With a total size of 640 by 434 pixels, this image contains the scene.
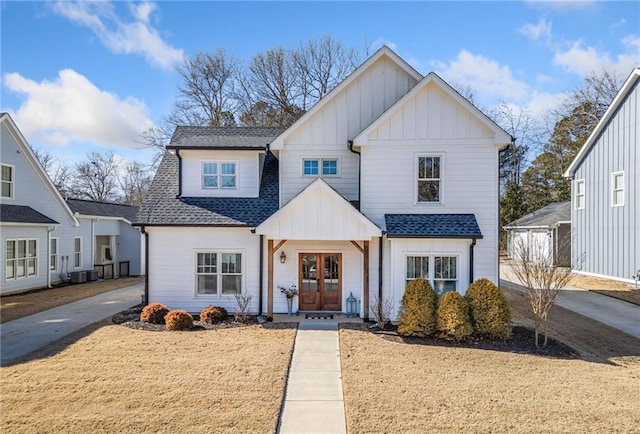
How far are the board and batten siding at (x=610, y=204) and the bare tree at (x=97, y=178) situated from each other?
4927cm

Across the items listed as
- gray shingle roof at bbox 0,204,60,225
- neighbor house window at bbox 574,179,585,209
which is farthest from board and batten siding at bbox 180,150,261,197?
neighbor house window at bbox 574,179,585,209

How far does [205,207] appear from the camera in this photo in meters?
13.4

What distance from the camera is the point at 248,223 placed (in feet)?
42.0

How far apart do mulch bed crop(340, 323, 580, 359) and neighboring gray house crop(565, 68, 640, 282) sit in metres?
11.3

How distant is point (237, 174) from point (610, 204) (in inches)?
771

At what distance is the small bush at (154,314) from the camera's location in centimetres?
1163

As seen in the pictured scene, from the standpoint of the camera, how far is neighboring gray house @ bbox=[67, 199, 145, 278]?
23.4m

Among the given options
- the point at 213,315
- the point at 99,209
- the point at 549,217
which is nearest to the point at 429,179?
the point at 213,315

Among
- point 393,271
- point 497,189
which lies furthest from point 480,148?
point 393,271

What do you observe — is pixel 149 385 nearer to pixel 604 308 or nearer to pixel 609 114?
pixel 604 308

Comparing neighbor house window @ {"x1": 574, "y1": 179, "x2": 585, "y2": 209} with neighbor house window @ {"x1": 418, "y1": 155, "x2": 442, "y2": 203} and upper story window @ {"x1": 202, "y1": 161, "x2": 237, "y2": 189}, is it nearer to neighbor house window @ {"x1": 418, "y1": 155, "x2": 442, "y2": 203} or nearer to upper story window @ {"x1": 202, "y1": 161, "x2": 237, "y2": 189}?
neighbor house window @ {"x1": 418, "y1": 155, "x2": 442, "y2": 203}

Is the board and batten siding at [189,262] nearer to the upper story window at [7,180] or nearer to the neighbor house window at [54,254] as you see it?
the upper story window at [7,180]

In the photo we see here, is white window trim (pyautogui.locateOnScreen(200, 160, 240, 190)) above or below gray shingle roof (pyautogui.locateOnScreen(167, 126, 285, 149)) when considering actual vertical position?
below

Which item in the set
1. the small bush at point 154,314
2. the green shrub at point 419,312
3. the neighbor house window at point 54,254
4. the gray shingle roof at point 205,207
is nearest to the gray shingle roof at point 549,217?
the green shrub at point 419,312
